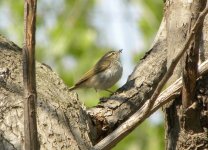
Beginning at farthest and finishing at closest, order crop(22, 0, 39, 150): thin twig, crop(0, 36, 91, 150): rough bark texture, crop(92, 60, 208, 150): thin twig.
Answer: crop(92, 60, 208, 150): thin twig < crop(0, 36, 91, 150): rough bark texture < crop(22, 0, 39, 150): thin twig

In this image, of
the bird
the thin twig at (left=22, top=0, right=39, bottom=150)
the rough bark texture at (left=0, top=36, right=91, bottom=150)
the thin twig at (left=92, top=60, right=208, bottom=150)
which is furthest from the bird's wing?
the thin twig at (left=22, top=0, right=39, bottom=150)

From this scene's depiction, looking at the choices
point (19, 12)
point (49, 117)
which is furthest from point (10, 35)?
point (49, 117)

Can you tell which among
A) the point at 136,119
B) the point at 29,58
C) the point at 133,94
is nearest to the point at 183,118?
the point at 136,119

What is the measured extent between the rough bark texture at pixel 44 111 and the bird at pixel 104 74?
4.19 meters

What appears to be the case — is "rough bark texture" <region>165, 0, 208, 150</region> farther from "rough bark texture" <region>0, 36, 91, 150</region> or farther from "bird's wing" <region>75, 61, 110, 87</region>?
"bird's wing" <region>75, 61, 110, 87</region>

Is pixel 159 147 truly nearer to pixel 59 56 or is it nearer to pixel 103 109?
pixel 59 56

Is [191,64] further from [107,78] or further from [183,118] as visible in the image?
[107,78]

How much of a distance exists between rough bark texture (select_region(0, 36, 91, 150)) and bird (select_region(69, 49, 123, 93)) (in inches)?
165

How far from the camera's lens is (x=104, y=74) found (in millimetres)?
8250

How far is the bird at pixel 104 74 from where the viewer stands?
25.8ft

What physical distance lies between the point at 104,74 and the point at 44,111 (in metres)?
5.19

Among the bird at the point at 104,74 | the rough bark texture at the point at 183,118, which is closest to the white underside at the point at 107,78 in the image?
the bird at the point at 104,74

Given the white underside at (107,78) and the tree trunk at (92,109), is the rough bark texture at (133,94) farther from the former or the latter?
the white underside at (107,78)

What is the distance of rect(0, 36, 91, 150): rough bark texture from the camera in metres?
2.90
